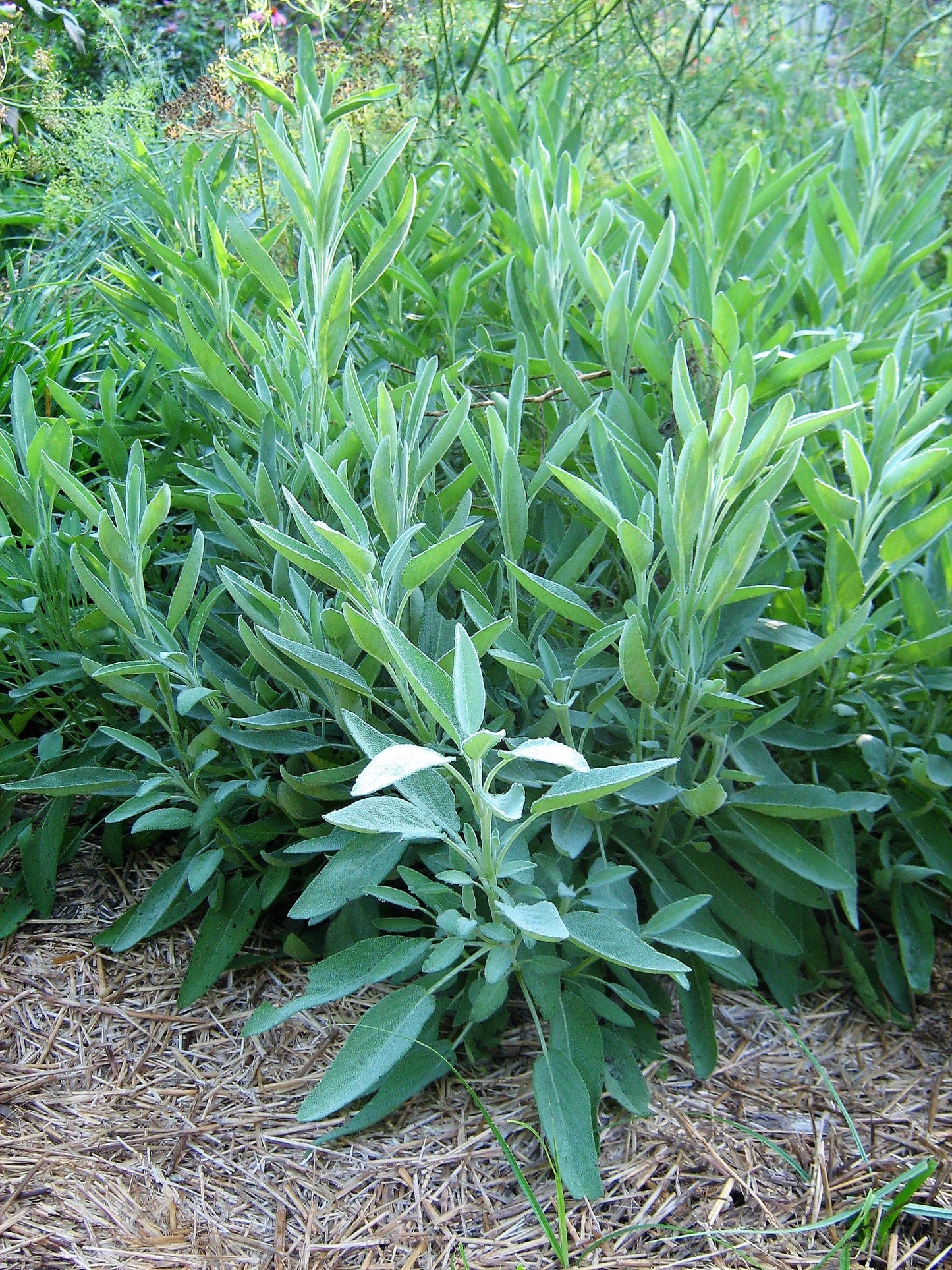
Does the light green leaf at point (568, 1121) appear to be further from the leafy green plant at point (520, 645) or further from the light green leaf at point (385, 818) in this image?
the light green leaf at point (385, 818)

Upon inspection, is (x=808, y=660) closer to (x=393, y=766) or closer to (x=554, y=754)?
(x=554, y=754)

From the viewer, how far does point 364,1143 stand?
112cm

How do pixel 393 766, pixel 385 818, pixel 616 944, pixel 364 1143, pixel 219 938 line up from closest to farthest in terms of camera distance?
pixel 393 766, pixel 385 818, pixel 616 944, pixel 364 1143, pixel 219 938

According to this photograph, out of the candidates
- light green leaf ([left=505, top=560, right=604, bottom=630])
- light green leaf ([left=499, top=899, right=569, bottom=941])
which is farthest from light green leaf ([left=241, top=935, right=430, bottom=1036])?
light green leaf ([left=505, top=560, right=604, bottom=630])

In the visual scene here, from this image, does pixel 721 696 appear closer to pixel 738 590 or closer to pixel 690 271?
pixel 738 590

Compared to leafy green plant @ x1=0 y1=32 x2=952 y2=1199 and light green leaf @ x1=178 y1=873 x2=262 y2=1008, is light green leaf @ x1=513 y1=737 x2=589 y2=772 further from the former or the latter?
light green leaf @ x1=178 y1=873 x2=262 y2=1008

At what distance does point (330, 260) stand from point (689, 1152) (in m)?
1.18

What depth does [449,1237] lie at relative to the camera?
1.02 m

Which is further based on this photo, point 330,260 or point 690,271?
point 690,271

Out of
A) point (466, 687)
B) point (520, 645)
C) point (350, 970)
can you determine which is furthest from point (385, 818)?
point (520, 645)

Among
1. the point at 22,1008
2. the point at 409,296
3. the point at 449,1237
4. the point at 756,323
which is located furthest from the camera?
the point at 409,296

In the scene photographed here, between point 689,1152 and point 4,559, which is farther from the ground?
point 4,559

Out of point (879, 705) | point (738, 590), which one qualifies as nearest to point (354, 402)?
point (738, 590)

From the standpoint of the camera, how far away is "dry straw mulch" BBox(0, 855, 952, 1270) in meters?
1.01
